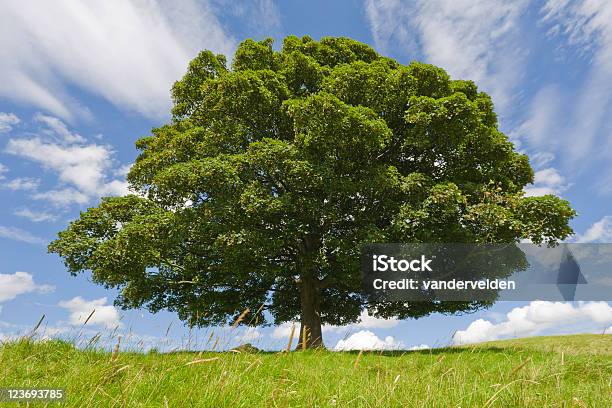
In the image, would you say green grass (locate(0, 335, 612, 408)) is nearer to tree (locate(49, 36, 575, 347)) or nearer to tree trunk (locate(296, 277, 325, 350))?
tree (locate(49, 36, 575, 347))

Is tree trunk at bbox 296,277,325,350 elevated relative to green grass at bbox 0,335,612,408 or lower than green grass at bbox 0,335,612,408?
elevated

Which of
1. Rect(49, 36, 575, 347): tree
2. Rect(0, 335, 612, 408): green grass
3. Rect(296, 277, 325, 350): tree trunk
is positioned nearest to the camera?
Rect(0, 335, 612, 408): green grass

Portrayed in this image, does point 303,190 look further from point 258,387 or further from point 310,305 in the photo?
point 258,387

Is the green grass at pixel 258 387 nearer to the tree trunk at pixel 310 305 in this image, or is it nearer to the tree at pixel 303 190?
the tree at pixel 303 190

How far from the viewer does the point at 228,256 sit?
1975 centimetres

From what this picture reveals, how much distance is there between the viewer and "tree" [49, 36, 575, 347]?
18.3 m

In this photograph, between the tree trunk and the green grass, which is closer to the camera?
the green grass

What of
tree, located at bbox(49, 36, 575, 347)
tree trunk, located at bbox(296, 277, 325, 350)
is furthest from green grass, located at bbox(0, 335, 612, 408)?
tree trunk, located at bbox(296, 277, 325, 350)

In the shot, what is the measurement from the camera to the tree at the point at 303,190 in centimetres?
1828

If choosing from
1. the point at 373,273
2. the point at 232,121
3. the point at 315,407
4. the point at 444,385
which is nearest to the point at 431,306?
the point at 373,273

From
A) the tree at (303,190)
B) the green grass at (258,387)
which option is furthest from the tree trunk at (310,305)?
the green grass at (258,387)

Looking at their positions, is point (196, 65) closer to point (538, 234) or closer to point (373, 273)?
point (373, 273)

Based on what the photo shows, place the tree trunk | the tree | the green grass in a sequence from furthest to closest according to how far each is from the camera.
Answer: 1. the tree trunk
2. the tree
3. the green grass

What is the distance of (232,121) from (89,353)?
14.1 m
